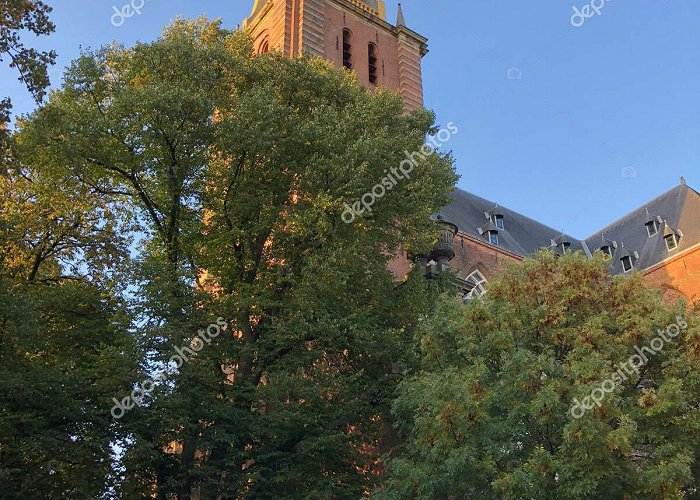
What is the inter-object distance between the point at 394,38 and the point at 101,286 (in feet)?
69.5

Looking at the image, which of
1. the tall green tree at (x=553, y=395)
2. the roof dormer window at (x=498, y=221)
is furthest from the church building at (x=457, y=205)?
the tall green tree at (x=553, y=395)

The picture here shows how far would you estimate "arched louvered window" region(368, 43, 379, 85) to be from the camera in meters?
32.0

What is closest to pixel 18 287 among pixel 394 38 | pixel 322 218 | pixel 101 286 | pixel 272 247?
pixel 101 286

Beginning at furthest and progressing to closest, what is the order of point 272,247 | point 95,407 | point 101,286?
point 101,286 → point 272,247 → point 95,407

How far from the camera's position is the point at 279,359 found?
50.5ft

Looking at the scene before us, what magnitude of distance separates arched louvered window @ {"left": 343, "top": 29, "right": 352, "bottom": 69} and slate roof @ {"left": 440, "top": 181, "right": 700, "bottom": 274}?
772cm

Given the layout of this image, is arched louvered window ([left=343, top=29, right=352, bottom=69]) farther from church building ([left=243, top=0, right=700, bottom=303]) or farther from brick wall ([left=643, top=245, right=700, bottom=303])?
brick wall ([left=643, top=245, right=700, bottom=303])

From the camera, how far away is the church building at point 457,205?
2914 cm

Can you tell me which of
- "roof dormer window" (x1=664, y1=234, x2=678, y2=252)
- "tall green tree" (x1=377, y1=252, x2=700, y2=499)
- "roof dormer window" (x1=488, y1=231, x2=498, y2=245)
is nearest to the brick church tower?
"roof dormer window" (x1=488, y1=231, x2=498, y2=245)

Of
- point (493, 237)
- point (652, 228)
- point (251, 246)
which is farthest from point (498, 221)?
point (251, 246)

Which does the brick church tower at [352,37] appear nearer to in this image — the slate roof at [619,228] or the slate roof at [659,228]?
the slate roof at [619,228]

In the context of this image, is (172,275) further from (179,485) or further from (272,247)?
(179,485)

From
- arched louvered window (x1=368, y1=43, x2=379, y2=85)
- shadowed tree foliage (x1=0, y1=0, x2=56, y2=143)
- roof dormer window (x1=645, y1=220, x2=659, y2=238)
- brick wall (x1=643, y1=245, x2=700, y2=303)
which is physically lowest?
shadowed tree foliage (x1=0, y1=0, x2=56, y2=143)

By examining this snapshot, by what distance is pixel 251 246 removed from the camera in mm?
17109
